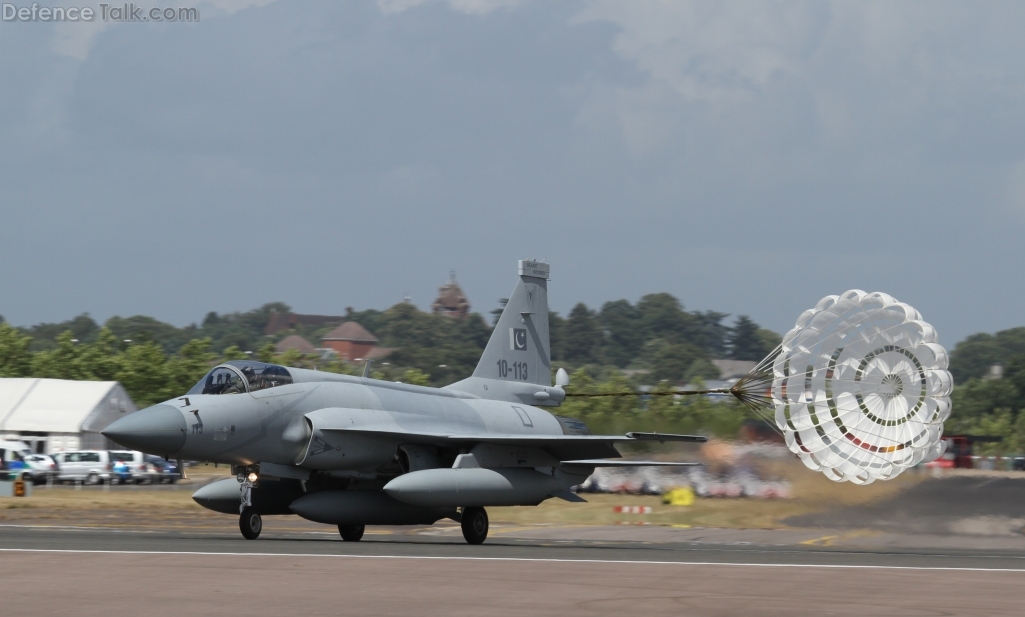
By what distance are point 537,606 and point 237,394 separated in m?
9.59

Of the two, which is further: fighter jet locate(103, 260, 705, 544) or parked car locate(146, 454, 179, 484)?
parked car locate(146, 454, 179, 484)

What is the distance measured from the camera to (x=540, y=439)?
22469mm

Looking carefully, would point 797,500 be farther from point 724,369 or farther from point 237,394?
point 724,369

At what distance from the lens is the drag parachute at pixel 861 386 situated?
26062 millimetres

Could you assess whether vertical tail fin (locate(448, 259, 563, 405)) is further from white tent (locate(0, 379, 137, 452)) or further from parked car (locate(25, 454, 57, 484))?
white tent (locate(0, 379, 137, 452))

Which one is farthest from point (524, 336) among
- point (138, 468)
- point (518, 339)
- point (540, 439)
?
point (138, 468)

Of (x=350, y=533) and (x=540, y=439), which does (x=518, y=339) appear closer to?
(x=540, y=439)

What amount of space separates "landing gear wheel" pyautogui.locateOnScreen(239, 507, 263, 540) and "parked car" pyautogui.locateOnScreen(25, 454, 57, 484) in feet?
96.3

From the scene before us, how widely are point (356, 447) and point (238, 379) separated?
2.27 metres

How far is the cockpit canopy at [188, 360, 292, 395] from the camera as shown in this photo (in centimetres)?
2011

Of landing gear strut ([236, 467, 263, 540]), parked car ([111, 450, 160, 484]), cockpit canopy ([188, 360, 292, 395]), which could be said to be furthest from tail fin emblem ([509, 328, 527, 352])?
parked car ([111, 450, 160, 484])

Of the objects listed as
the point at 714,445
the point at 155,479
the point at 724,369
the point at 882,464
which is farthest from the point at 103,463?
the point at 724,369

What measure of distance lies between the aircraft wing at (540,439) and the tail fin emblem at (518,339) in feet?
11.6

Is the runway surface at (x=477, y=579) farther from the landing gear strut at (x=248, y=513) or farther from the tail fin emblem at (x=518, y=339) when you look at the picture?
the tail fin emblem at (x=518, y=339)
